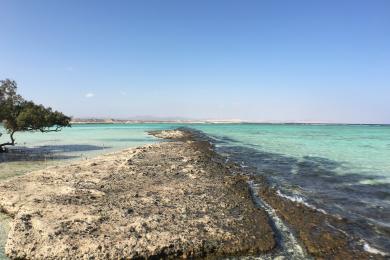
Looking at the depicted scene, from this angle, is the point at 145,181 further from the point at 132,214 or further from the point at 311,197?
the point at 311,197

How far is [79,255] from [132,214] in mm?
2607

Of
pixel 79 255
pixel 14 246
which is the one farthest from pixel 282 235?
pixel 14 246

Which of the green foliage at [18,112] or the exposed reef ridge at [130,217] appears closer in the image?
the exposed reef ridge at [130,217]

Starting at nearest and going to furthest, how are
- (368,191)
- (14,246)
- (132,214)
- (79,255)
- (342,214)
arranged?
(79,255), (14,246), (132,214), (342,214), (368,191)

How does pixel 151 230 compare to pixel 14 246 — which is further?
pixel 151 230

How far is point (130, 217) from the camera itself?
35.6 feet

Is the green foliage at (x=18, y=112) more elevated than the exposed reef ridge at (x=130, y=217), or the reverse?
the green foliage at (x=18, y=112)

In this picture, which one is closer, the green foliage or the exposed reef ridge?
the exposed reef ridge

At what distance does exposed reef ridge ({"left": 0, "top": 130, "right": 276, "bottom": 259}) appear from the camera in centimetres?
910

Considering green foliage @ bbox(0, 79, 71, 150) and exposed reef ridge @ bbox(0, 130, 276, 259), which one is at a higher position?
green foliage @ bbox(0, 79, 71, 150)

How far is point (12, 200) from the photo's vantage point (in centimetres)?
1325

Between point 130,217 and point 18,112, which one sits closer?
point 130,217

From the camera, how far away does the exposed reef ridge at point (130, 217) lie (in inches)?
358

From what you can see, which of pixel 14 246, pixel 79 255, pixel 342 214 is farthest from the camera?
pixel 342 214
